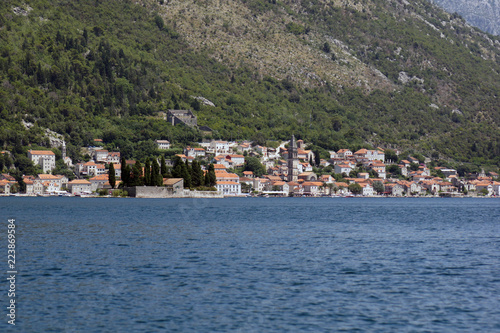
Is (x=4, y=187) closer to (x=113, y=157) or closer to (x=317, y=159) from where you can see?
(x=113, y=157)

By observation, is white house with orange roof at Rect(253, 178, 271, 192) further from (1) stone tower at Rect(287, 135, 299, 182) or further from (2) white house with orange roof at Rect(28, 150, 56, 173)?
(2) white house with orange roof at Rect(28, 150, 56, 173)

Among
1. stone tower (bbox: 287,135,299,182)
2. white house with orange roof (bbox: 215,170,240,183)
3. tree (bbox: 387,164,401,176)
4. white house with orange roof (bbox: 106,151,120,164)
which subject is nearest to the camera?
white house with orange roof (bbox: 215,170,240,183)

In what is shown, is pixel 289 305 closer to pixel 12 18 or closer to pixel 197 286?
pixel 197 286

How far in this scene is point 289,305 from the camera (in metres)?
24.3

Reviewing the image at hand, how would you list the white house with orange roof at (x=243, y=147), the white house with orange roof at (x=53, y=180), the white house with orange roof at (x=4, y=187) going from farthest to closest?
the white house with orange roof at (x=243, y=147)
the white house with orange roof at (x=53, y=180)
the white house with orange roof at (x=4, y=187)

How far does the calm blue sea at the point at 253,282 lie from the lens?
2223 centimetres

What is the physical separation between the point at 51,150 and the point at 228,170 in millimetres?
39796

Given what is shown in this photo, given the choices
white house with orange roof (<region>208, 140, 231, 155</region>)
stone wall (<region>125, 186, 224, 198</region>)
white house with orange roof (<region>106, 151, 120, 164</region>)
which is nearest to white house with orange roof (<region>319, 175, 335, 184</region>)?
white house with orange roof (<region>208, 140, 231, 155</region>)

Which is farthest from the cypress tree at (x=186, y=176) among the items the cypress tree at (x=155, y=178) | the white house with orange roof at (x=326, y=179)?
the white house with orange roof at (x=326, y=179)

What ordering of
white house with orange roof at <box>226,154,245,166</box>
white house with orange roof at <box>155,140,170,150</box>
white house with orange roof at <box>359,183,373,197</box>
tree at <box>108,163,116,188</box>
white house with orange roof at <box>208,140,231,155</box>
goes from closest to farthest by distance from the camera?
tree at <box>108,163,116,188</box>, white house with orange roof at <box>155,140,170,150</box>, white house with orange roof at <box>359,183,373,197</box>, white house with orange roof at <box>226,154,245,166</box>, white house with orange roof at <box>208,140,231,155</box>

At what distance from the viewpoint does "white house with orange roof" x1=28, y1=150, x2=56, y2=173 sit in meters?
153

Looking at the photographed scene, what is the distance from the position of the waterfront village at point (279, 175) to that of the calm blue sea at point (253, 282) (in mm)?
86754

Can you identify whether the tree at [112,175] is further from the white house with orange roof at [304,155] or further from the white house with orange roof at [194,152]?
the white house with orange roof at [304,155]

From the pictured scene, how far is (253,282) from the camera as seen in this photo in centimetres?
2827
